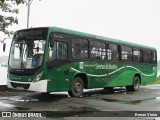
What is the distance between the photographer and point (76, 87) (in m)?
14.3

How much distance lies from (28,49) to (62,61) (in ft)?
5.26

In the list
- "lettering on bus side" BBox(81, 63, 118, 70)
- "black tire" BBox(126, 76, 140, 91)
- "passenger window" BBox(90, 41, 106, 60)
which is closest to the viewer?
"lettering on bus side" BBox(81, 63, 118, 70)

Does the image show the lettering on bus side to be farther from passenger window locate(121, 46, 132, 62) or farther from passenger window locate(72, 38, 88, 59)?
passenger window locate(121, 46, 132, 62)

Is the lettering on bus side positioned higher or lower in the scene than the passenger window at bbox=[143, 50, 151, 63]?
lower

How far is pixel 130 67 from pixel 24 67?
8511mm

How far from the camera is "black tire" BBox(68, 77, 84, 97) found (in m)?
14.1

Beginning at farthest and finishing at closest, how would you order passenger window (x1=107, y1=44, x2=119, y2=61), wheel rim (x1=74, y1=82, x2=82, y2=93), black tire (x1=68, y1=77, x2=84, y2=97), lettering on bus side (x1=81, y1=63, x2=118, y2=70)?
1. passenger window (x1=107, y1=44, x2=119, y2=61)
2. lettering on bus side (x1=81, y1=63, x2=118, y2=70)
3. wheel rim (x1=74, y1=82, x2=82, y2=93)
4. black tire (x1=68, y1=77, x2=84, y2=97)

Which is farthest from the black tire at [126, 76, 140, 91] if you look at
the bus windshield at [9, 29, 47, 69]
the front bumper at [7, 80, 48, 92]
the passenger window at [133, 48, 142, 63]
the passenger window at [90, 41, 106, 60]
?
the bus windshield at [9, 29, 47, 69]

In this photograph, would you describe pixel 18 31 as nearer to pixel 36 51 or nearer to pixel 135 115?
pixel 36 51

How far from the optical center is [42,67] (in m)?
12.3

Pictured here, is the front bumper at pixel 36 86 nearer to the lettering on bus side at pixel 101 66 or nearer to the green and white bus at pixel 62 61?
the green and white bus at pixel 62 61

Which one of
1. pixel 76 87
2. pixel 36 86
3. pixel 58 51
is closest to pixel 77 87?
pixel 76 87

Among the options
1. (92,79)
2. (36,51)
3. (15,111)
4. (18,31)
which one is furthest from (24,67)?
(92,79)

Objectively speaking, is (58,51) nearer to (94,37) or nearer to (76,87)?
(76,87)
